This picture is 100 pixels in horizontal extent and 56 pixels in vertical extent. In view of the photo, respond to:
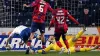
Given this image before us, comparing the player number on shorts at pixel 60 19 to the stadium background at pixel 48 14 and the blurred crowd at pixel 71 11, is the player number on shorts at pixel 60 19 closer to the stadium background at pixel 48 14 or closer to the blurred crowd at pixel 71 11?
the stadium background at pixel 48 14

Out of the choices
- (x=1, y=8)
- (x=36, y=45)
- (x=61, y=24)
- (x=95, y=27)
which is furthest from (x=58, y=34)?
(x=1, y=8)

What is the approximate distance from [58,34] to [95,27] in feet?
18.0

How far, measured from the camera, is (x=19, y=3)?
19.3 meters

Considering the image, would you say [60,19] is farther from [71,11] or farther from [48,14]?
[71,11]

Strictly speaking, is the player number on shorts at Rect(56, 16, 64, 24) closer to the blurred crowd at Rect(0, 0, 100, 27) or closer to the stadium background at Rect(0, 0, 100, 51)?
the stadium background at Rect(0, 0, 100, 51)

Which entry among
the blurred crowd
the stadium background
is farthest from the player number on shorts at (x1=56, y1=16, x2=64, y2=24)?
the blurred crowd

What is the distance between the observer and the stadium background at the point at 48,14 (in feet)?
60.0

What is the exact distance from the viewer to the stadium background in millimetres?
18297

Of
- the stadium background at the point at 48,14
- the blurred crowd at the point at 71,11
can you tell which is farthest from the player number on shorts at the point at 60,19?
the blurred crowd at the point at 71,11

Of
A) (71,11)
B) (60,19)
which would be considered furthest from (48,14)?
(60,19)

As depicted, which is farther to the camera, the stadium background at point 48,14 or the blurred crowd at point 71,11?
the blurred crowd at point 71,11

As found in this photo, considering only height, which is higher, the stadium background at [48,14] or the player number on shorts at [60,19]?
the player number on shorts at [60,19]

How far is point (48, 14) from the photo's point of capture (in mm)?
19094

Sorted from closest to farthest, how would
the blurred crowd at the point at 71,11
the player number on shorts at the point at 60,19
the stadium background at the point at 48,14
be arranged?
1. the player number on shorts at the point at 60,19
2. the stadium background at the point at 48,14
3. the blurred crowd at the point at 71,11
